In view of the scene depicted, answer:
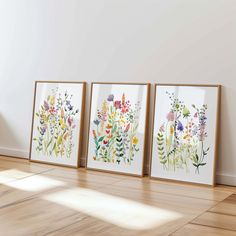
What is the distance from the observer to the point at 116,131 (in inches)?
139

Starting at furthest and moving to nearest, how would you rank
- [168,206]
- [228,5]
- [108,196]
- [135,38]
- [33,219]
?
[135,38], [228,5], [108,196], [168,206], [33,219]

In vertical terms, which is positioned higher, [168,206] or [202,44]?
[202,44]

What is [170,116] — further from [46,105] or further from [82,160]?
[46,105]

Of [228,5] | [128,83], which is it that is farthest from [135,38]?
[228,5]

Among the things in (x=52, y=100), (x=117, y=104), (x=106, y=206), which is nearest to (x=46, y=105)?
(x=52, y=100)

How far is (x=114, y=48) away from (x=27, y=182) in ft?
4.08

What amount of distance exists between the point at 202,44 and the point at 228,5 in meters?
0.32

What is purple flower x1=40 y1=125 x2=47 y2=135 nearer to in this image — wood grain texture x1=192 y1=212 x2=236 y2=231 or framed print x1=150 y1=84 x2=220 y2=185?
framed print x1=150 y1=84 x2=220 y2=185

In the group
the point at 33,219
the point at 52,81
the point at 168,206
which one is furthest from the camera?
the point at 52,81

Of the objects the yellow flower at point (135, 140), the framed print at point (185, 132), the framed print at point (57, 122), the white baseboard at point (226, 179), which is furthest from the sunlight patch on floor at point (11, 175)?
the white baseboard at point (226, 179)

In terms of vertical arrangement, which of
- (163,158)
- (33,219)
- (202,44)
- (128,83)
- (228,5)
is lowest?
(33,219)

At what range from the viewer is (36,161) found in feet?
12.7

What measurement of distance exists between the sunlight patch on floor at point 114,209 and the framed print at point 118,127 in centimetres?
62

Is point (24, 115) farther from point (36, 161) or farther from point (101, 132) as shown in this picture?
point (101, 132)
